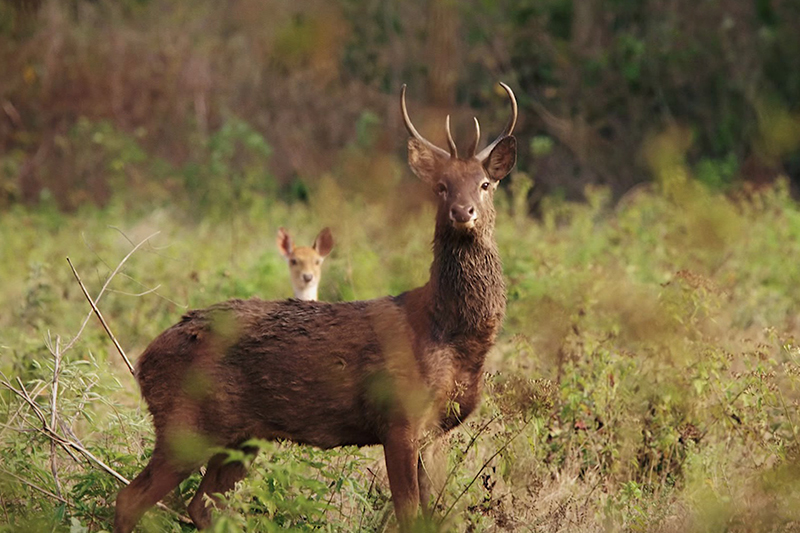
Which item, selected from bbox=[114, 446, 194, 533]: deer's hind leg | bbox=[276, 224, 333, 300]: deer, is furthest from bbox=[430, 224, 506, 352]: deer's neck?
bbox=[276, 224, 333, 300]: deer

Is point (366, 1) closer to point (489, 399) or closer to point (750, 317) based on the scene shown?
point (750, 317)

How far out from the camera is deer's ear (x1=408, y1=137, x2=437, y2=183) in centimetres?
619

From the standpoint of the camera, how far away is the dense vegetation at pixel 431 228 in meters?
6.08

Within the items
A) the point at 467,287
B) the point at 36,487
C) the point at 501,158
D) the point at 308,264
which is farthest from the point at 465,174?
the point at 308,264

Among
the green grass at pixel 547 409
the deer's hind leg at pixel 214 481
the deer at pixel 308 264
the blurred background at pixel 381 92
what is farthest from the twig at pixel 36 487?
the blurred background at pixel 381 92

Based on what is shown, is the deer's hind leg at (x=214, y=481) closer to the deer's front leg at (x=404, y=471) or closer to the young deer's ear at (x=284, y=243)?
the deer's front leg at (x=404, y=471)

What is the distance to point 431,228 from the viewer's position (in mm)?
12016

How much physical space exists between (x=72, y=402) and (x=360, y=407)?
5.85ft

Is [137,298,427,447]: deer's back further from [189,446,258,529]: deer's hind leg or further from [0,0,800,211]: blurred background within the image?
[0,0,800,211]: blurred background

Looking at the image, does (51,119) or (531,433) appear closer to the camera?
(531,433)

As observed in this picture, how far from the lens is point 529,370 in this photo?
7.68 meters

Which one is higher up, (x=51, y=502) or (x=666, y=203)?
(x=666, y=203)

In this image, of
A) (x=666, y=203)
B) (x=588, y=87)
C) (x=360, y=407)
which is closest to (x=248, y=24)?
(x=588, y=87)

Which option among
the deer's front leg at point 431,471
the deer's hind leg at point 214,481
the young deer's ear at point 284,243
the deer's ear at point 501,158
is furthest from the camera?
the young deer's ear at point 284,243
